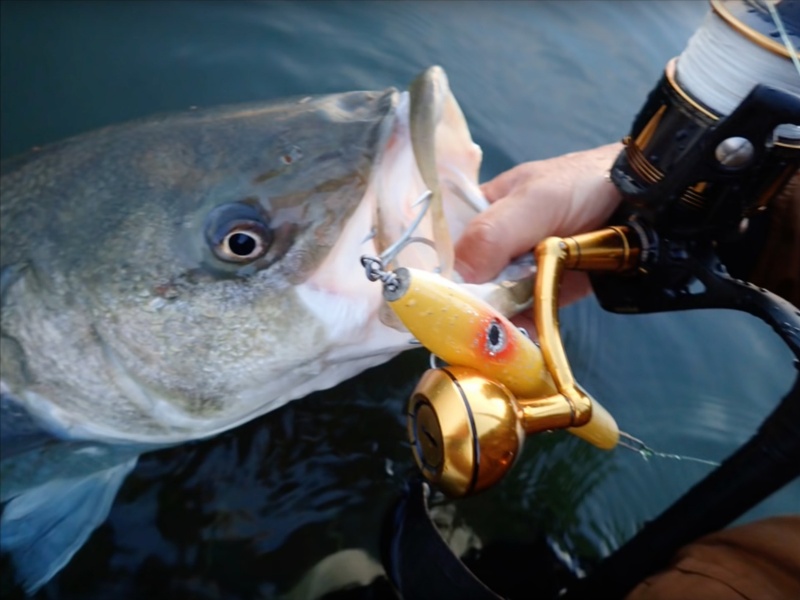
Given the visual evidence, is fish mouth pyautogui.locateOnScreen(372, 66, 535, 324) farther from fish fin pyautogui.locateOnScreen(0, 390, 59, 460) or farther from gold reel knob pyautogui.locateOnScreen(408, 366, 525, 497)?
fish fin pyautogui.locateOnScreen(0, 390, 59, 460)

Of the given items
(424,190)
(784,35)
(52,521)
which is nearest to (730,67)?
(784,35)

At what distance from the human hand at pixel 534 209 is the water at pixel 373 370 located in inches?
25.4

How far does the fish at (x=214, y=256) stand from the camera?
4.41ft

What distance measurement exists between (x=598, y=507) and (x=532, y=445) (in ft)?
0.81

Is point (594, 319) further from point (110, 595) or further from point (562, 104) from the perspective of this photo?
point (110, 595)

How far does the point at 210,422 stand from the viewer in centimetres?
151

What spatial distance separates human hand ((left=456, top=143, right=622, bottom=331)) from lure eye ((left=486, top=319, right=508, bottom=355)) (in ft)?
1.55

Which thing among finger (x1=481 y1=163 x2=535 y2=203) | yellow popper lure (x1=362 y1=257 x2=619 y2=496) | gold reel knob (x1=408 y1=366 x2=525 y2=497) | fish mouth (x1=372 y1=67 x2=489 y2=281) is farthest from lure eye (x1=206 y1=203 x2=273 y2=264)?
finger (x1=481 y1=163 x2=535 y2=203)

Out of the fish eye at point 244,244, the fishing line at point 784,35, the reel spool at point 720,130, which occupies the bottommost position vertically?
the fish eye at point 244,244

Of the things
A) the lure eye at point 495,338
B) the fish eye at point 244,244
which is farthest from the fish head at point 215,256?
the lure eye at point 495,338

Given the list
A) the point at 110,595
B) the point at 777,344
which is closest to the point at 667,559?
the point at 110,595

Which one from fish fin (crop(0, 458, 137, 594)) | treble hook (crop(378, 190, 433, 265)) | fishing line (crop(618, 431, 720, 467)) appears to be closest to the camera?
treble hook (crop(378, 190, 433, 265))

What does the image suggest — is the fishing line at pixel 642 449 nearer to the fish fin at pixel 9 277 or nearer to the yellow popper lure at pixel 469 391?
the yellow popper lure at pixel 469 391

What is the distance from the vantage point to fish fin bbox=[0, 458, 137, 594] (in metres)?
1.65
